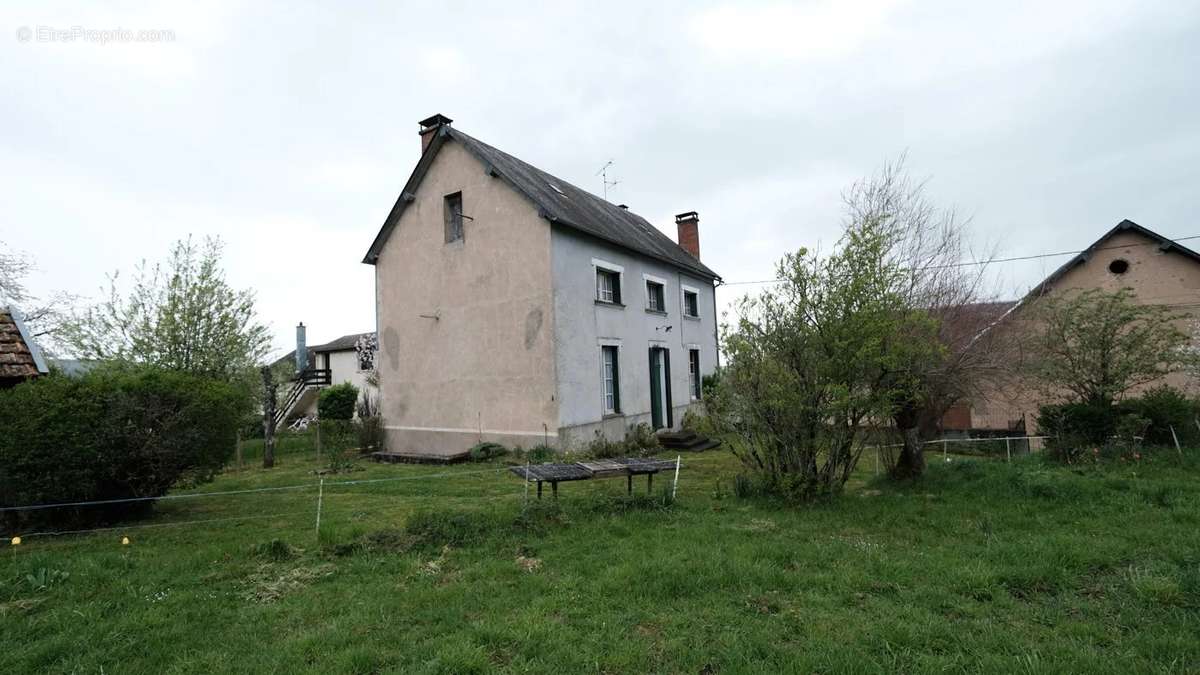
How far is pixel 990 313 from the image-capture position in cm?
1124

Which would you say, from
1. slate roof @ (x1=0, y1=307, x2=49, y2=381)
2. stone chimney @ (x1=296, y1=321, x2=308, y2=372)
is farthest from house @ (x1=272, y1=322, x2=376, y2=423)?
slate roof @ (x1=0, y1=307, x2=49, y2=381)

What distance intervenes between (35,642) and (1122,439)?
14.0 m

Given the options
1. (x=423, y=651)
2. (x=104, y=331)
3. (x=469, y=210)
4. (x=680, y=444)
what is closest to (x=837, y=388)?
(x=423, y=651)

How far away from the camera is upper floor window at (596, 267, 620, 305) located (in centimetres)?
1580

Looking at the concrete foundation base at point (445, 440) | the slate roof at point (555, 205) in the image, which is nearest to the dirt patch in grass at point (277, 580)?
the concrete foundation base at point (445, 440)

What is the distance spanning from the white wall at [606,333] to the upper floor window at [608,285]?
225mm

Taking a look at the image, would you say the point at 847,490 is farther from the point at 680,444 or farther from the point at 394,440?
the point at 394,440

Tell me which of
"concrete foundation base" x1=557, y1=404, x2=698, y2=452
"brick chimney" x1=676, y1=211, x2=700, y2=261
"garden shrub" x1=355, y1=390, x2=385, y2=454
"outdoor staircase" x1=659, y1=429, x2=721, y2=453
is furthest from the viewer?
"brick chimney" x1=676, y1=211, x2=700, y2=261

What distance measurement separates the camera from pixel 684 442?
15.1 meters

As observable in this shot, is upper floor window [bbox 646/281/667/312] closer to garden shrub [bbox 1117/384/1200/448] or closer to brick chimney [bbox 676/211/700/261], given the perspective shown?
brick chimney [bbox 676/211/700/261]

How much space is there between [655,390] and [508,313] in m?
5.41

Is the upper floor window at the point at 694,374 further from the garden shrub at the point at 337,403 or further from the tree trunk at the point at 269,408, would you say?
the garden shrub at the point at 337,403

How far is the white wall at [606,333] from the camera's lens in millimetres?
13859

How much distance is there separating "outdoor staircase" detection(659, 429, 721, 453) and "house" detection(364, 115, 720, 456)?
3.79ft
